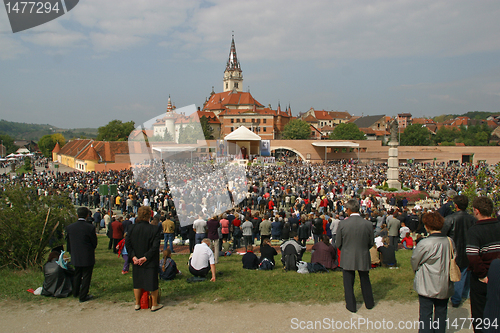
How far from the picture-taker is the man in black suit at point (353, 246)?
414 centimetres

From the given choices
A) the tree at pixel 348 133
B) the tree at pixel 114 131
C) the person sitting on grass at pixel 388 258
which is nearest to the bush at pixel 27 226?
the person sitting on grass at pixel 388 258

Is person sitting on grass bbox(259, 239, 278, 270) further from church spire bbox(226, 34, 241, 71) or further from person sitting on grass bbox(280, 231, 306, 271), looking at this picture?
church spire bbox(226, 34, 241, 71)

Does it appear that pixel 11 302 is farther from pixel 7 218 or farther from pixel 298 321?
pixel 298 321

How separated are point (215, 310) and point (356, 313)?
1851mm

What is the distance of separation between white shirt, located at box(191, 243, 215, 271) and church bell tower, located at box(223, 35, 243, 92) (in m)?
109

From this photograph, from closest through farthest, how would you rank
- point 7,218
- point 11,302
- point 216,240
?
point 11,302 → point 7,218 → point 216,240

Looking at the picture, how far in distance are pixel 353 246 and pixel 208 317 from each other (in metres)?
2.07

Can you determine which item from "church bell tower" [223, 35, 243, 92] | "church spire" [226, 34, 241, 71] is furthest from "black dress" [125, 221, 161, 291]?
"church spire" [226, 34, 241, 71]

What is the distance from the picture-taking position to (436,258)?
3.33m

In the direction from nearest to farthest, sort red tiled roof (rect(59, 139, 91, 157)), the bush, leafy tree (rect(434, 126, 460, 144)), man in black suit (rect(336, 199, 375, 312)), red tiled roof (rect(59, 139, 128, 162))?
man in black suit (rect(336, 199, 375, 312)), the bush, red tiled roof (rect(59, 139, 128, 162)), red tiled roof (rect(59, 139, 91, 157)), leafy tree (rect(434, 126, 460, 144))

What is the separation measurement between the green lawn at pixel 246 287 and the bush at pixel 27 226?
285 mm

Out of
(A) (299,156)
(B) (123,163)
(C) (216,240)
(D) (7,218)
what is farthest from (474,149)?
(D) (7,218)

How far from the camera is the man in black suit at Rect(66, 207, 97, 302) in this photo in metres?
4.68

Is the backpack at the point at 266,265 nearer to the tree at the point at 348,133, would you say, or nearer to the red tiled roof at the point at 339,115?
the tree at the point at 348,133
